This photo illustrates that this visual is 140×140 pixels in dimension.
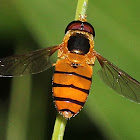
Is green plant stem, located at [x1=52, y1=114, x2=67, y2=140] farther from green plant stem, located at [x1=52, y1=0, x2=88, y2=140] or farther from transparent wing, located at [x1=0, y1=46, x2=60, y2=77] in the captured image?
transparent wing, located at [x1=0, y1=46, x2=60, y2=77]

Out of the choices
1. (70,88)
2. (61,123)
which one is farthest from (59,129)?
(70,88)

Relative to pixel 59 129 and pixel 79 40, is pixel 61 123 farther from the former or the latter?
pixel 79 40

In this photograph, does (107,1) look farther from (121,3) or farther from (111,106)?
(111,106)

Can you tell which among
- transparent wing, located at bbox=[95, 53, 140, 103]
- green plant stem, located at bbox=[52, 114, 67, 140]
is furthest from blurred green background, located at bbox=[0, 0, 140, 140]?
green plant stem, located at bbox=[52, 114, 67, 140]

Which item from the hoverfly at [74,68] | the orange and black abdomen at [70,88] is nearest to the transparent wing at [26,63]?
the hoverfly at [74,68]

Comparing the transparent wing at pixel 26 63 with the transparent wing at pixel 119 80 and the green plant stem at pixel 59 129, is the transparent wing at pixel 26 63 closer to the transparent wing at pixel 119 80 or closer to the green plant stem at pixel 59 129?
the transparent wing at pixel 119 80

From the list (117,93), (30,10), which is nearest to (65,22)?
(30,10)
